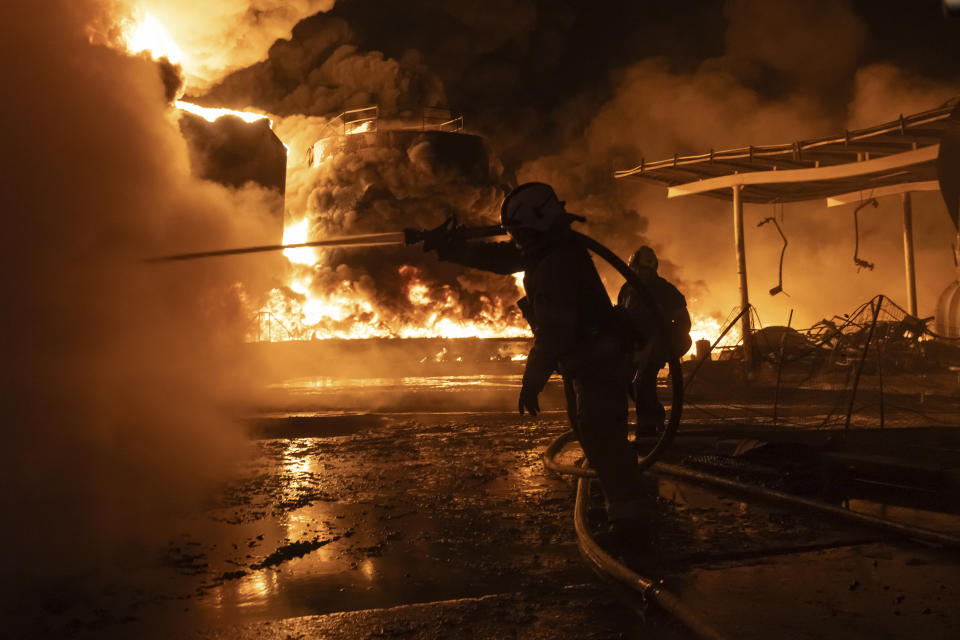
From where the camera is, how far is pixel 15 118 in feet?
15.7

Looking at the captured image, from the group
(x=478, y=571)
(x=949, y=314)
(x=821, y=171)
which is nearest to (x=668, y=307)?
(x=478, y=571)

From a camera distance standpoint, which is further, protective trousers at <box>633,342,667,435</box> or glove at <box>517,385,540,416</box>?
protective trousers at <box>633,342,667,435</box>

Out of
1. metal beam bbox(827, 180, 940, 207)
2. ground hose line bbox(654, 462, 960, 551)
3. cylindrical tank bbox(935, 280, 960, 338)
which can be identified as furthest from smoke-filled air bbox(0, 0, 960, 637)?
cylindrical tank bbox(935, 280, 960, 338)

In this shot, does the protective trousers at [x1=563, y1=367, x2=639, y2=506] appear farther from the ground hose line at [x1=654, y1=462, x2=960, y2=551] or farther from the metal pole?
the metal pole

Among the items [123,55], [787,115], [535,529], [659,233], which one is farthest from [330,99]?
[535,529]

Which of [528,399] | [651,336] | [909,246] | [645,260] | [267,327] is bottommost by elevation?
[528,399]

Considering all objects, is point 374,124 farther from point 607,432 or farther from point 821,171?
point 607,432

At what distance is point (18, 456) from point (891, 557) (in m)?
4.67

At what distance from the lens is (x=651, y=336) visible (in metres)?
6.55

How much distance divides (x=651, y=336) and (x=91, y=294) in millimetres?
4366

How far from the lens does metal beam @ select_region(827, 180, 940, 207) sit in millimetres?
15826

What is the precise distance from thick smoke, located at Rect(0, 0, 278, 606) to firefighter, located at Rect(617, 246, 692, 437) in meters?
3.42

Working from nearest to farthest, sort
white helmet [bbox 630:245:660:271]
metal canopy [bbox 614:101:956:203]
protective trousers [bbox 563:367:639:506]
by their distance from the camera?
protective trousers [bbox 563:367:639:506]
white helmet [bbox 630:245:660:271]
metal canopy [bbox 614:101:956:203]

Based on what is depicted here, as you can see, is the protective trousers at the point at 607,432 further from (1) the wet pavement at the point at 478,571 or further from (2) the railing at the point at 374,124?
(2) the railing at the point at 374,124
